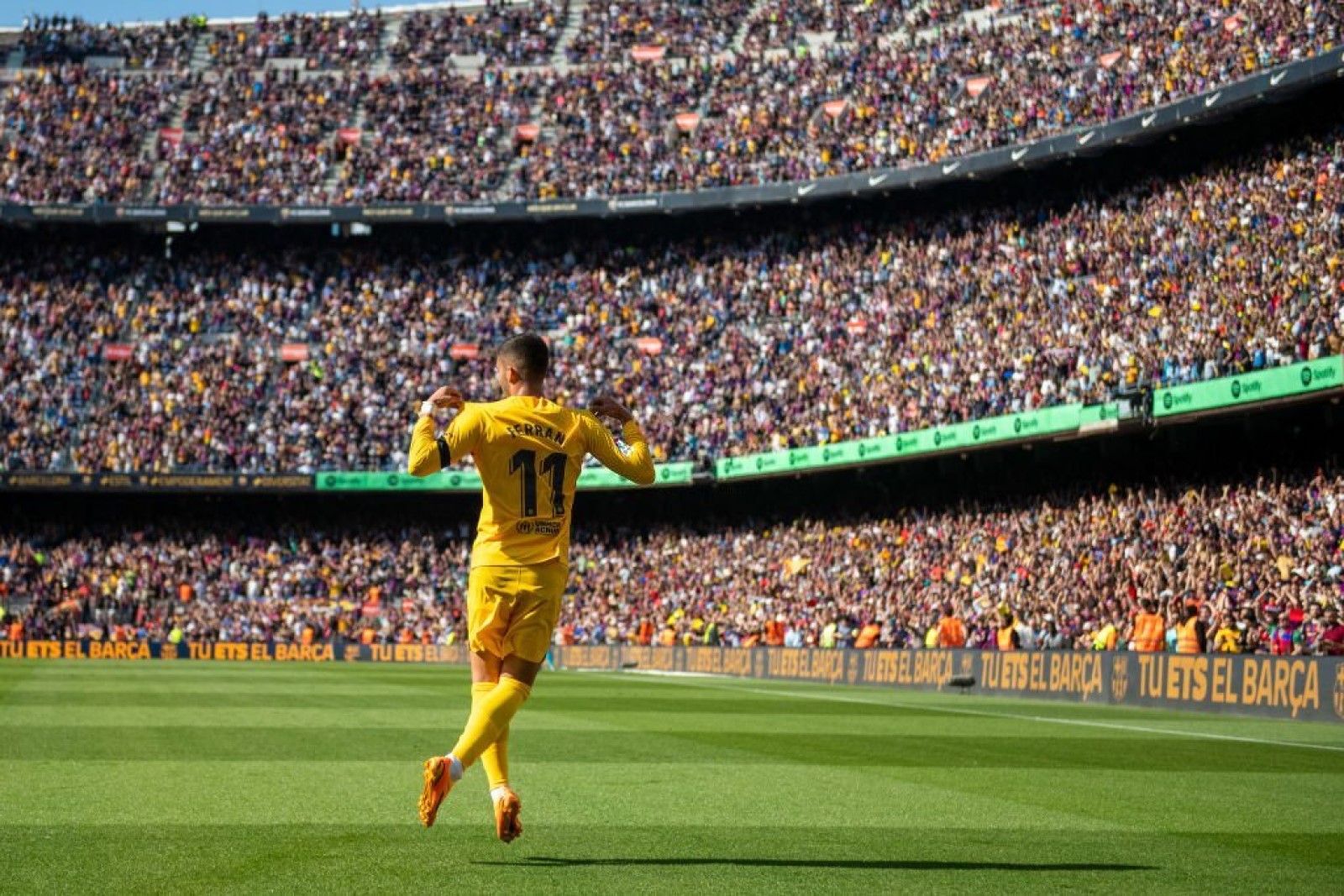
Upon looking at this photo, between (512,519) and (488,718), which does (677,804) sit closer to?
(488,718)

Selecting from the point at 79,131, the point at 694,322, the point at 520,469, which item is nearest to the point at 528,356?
the point at 520,469

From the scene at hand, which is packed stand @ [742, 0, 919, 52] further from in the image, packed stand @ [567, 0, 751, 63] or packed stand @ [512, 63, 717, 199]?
packed stand @ [512, 63, 717, 199]

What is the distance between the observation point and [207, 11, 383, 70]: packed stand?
6744 cm

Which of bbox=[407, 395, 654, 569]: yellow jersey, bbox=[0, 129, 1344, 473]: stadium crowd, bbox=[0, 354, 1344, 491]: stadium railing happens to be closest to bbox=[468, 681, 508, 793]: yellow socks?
bbox=[407, 395, 654, 569]: yellow jersey

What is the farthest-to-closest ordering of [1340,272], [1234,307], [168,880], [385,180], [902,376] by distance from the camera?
[385,180] → [902,376] → [1234,307] → [1340,272] → [168,880]

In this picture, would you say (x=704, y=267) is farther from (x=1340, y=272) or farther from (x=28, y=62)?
(x=28, y=62)

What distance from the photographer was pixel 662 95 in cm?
6156

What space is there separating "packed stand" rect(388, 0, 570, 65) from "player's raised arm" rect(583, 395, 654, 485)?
196 feet

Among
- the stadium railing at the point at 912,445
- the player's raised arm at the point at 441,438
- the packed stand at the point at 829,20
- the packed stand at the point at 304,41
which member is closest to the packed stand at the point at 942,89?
the packed stand at the point at 829,20

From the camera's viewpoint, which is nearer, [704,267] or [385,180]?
[704,267]

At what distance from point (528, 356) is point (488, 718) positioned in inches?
70.0

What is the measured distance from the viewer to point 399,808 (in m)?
9.48

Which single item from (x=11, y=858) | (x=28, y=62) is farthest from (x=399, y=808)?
(x=28, y=62)

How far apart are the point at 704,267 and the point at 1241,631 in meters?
32.0
